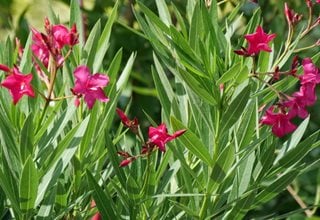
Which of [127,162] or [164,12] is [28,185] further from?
[164,12]

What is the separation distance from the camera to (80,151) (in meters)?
0.95

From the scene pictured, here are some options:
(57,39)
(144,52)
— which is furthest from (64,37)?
(144,52)

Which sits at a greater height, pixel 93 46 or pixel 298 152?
pixel 93 46

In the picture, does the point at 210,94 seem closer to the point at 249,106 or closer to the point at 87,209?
the point at 249,106

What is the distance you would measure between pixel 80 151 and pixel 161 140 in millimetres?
135

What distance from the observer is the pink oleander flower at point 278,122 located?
92cm

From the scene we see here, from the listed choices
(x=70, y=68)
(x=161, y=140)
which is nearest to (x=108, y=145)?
(x=161, y=140)

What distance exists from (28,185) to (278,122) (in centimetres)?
29

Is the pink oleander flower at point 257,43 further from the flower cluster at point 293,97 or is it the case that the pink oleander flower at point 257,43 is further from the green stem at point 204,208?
the green stem at point 204,208

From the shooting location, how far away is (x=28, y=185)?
825 mm

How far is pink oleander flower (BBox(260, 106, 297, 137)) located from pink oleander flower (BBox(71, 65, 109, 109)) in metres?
0.19

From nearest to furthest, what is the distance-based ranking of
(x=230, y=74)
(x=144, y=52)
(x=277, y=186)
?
(x=230, y=74)
(x=277, y=186)
(x=144, y=52)

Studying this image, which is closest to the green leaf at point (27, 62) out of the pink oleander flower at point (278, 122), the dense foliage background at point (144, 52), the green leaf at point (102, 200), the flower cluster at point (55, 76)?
the flower cluster at point (55, 76)

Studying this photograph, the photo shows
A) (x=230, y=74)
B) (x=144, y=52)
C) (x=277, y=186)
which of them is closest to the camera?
(x=230, y=74)
